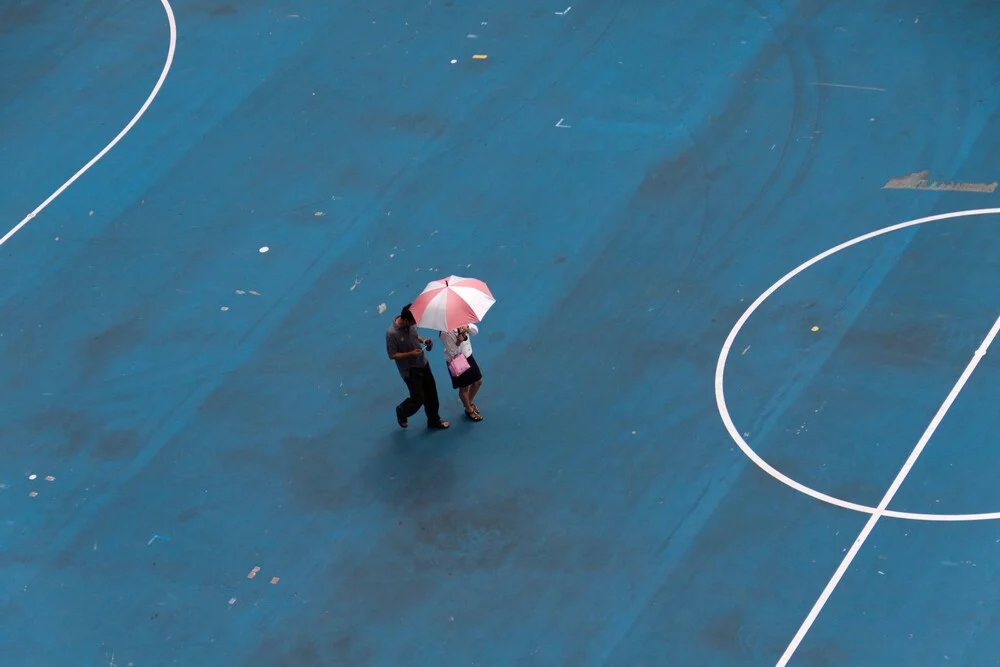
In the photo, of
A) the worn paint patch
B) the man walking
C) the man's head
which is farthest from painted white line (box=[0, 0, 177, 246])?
the worn paint patch

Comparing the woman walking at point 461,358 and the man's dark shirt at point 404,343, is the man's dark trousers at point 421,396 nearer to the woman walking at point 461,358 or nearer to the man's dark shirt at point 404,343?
the man's dark shirt at point 404,343

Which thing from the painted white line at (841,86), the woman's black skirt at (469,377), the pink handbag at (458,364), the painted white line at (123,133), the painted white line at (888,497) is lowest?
the painted white line at (888,497)

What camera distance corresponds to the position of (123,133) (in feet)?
71.9

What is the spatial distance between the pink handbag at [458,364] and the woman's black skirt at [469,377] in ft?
0.16

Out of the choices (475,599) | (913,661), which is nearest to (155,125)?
(475,599)

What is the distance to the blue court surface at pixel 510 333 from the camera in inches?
595

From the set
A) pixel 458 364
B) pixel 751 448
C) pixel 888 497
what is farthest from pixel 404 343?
pixel 888 497

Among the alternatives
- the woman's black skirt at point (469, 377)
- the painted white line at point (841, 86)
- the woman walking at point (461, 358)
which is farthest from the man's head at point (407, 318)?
the painted white line at point (841, 86)

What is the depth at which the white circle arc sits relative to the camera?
605 inches

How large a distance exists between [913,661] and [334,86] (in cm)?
1319

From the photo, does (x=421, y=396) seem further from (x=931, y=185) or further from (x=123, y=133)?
(x=123, y=133)

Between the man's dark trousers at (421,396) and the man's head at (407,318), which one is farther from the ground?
the man's head at (407,318)

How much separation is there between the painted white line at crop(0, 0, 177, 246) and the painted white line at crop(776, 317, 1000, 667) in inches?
516

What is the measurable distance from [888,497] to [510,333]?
5350 millimetres
